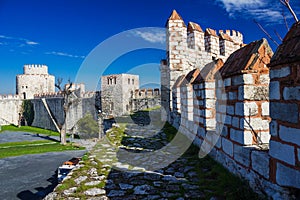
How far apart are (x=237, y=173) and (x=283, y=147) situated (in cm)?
104

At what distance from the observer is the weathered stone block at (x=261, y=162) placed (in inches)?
90.3

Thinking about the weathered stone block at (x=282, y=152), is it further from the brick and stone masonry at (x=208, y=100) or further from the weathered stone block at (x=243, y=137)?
the brick and stone masonry at (x=208, y=100)

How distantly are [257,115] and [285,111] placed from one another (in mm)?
750

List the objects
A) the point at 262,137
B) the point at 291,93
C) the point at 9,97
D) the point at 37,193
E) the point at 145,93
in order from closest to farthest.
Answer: the point at 291,93
the point at 262,137
the point at 37,193
the point at 145,93
the point at 9,97

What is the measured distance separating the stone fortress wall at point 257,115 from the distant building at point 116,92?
72.5 ft

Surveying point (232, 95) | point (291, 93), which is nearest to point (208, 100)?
point (232, 95)

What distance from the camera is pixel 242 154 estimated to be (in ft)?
9.12

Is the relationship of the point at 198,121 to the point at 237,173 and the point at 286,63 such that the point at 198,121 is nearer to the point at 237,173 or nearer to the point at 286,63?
the point at 237,173

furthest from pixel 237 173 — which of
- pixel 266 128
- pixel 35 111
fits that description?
pixel 35 111

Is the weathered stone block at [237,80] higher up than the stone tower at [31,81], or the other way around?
the stone tower at [31,81]

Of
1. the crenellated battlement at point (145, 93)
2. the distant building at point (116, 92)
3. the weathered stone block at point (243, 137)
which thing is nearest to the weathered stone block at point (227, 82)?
the weathered stone block at point (243, 137)

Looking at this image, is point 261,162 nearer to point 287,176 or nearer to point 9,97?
point 287,176

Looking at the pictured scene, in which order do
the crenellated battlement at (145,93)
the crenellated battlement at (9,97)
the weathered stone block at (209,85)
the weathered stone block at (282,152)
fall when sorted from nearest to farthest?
the weathered stone block at (282,152) → the weathered stone block at (209,85) → the crenellated battlement at (145,93) → the crenellated battlement at (9,97)

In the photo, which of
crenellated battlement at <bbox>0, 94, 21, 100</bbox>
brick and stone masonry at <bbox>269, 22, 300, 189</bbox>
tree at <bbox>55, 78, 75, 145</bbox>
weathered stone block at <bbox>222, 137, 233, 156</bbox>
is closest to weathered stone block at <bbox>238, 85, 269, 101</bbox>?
brick and stone masonry at <bbox>269, 22, 300, 189</bbox>
